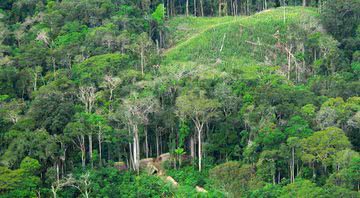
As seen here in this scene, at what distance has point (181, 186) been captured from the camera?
169 feet

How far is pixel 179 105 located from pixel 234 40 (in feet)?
52.0

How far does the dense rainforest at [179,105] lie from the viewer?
50.0 meters

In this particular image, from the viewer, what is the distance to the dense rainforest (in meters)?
50.0

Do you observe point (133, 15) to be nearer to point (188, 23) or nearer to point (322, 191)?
point (188, 23)

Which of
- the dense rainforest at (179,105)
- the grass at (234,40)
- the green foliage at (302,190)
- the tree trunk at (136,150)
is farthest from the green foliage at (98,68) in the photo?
the green foliage at (302,190)

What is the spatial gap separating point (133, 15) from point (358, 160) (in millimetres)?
29901

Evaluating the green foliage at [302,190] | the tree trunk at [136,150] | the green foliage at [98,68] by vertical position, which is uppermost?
the green foliage at [98,68]

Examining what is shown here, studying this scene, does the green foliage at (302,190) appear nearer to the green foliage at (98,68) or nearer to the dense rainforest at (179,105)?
the dense rainforest at (179,105)

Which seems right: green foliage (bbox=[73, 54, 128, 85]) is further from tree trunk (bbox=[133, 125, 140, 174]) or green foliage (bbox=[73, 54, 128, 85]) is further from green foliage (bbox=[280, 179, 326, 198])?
green foliage (bbox=[280, 179, 326, 198])

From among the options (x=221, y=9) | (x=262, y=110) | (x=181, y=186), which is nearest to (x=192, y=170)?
(x=181, y=186)

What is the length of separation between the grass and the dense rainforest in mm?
134

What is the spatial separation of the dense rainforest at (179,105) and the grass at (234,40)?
13cm

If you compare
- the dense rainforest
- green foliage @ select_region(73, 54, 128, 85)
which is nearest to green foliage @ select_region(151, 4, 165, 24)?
the dense rainforest

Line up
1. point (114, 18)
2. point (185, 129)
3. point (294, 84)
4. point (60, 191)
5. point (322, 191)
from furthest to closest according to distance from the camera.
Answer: point (114, 18), point (294, 84), point (185, 129), point (60, 191), point (322, 191)
